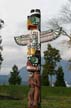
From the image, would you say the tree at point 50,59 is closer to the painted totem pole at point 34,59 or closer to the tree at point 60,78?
the tree at point 60,78

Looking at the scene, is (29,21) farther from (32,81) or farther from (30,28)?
(32,81)

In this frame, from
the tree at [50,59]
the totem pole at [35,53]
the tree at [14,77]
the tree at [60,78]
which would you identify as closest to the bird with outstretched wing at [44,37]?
the totem pole at [35,53]

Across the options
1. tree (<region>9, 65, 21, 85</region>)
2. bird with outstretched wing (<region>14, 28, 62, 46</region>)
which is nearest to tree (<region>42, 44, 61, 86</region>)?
tree (<region>9, 65, 21, 85</region>)

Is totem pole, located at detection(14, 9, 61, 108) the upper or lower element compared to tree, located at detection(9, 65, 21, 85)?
upper

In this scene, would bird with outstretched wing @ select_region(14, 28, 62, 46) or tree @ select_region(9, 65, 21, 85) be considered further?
tree @ select_region(9, 65, 21, 85)

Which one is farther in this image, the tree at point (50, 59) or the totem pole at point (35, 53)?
the tree at point (50, 59)

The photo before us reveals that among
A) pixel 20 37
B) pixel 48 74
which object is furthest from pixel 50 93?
pixel 20 37

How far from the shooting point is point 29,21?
16.2 metres

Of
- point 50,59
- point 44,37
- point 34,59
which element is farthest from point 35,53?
point 50,59

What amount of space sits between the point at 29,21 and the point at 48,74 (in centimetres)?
4894

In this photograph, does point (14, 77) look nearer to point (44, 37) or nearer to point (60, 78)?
point (60, 78)

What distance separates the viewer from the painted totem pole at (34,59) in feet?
51.7

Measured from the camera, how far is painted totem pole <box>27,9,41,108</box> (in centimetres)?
1575

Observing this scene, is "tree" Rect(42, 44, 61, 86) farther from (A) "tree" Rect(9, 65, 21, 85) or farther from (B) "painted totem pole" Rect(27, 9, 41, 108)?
(B) "painted totem pole" Rect(27, 9, 41, 108)
